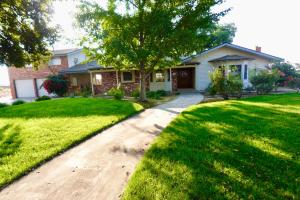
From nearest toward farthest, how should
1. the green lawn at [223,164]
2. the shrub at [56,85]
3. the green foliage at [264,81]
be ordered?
1. the green lawn at [223,164]
2. the green foliage at [264,81]
3. the shrub at [56,85]

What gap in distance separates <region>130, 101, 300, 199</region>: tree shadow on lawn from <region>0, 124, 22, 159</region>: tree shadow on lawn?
3.41 metres

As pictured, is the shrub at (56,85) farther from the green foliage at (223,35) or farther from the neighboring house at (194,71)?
the green foliage at (223,35)

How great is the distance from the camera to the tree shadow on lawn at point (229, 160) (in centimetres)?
271

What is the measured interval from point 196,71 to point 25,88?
2342cm

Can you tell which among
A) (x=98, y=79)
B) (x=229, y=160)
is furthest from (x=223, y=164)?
(x=98, y=79)

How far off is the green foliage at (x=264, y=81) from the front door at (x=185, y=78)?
7.76m

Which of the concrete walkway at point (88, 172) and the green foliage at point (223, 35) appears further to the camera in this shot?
the green foliage at point (223, 35)

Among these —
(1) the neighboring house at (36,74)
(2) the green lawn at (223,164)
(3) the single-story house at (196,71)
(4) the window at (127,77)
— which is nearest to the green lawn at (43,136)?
(2) the green lawn at (223,164)

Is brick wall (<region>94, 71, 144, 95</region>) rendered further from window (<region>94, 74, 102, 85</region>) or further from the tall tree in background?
the tall tree in background

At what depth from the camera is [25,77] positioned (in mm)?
25859

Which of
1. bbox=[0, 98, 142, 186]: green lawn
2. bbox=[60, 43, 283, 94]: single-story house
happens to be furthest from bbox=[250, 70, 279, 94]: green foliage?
bbox=[0, 98, 142, 186]: green lawn

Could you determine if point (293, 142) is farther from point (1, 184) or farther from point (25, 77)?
point (25, 77)

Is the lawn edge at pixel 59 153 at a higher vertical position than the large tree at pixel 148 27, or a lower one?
lower

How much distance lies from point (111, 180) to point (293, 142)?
4.06 m
